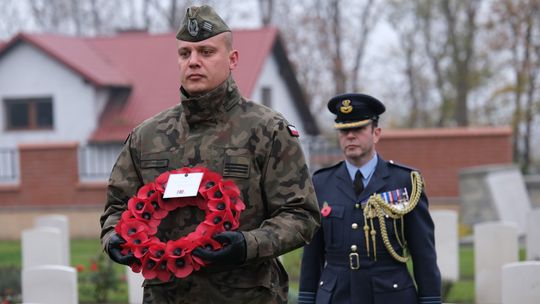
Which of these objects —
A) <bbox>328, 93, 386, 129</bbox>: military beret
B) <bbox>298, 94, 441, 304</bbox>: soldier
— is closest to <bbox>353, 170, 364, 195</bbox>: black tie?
<bbox>298, 94, 441, 304</bbox>: soldier

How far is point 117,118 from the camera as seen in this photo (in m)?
28.0

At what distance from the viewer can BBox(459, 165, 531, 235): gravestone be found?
57.0 ft

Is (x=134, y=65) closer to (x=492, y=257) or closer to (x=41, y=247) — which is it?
(x=41, y=247)

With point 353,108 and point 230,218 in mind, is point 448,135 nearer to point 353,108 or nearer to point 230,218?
point 353,108

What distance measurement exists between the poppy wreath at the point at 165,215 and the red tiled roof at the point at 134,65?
2366cm

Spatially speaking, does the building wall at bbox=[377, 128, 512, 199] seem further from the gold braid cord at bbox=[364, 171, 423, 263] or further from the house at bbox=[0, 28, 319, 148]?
the gold braid cord at bbox=[364, 171, 423, 263]

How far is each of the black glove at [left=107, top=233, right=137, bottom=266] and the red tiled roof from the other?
2366 centimetres

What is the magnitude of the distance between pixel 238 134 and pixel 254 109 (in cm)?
14

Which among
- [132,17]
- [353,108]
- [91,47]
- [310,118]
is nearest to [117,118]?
[91,47]

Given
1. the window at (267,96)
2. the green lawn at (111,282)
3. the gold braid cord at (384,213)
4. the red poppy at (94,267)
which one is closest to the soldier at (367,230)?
the gold braid cord at (384,213)

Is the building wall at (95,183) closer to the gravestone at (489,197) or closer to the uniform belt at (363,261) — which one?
the gravestone at (489,197)

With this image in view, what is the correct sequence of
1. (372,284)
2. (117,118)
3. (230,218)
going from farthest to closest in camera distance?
(117,118) → (372,284) → (230,218)

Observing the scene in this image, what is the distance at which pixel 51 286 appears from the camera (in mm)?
7414

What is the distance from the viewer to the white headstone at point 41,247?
38.6 feet
